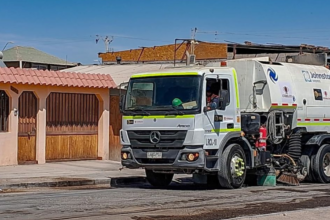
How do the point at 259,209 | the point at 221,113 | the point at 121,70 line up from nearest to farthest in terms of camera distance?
the point at 259,209
the point at 221,113
the point at 121,70

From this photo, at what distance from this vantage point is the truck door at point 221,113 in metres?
15.2

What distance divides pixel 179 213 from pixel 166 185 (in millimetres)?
5945

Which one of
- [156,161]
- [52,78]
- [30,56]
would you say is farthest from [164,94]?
[30,56]

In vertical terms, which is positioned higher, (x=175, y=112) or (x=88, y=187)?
(x=175, y=112)

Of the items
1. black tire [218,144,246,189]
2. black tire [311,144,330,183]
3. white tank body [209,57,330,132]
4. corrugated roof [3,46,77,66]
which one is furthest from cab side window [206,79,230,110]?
corrugated roof [3,46,77,66]

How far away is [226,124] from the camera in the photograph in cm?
1565

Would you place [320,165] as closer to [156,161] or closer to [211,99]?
[211,99]

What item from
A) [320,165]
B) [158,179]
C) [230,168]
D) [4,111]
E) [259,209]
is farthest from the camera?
[4,111]

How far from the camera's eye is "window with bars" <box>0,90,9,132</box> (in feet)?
69.5

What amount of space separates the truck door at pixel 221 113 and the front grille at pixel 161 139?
0.63m

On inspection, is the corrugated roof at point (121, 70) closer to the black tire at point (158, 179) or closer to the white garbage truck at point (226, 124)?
the black tire at point (158, 179)

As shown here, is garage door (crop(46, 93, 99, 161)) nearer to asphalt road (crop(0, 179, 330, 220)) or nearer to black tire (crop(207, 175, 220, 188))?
asphalt road (crop(0, 179, 330, 220))

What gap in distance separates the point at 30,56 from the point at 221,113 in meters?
30.6

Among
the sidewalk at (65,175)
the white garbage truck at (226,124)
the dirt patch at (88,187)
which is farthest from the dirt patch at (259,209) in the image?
the sidewalk at (65,175)
